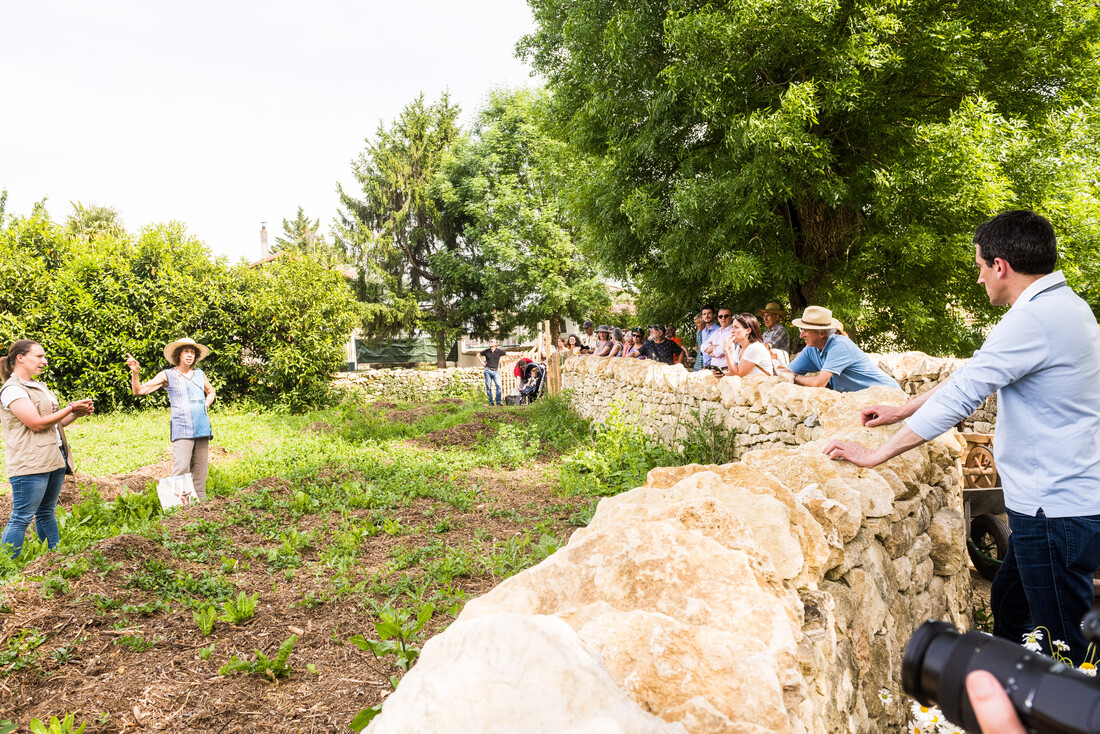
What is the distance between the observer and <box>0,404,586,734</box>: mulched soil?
301 cm

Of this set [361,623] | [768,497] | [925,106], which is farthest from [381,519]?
[925,106]

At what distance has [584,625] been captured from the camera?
1698 mm

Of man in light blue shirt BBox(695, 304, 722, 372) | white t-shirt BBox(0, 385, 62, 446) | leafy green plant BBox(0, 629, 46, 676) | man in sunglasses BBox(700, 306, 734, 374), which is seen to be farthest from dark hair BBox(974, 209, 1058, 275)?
man in light blue shirt BBox(695, 304, 722, 372)

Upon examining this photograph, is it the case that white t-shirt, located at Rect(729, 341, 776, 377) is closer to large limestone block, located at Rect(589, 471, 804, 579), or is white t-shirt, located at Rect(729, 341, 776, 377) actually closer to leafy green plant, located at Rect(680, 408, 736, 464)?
leafy green plant, located at Rect(680, 408, 736, 464)

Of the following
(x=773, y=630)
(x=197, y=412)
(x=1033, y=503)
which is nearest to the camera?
(x=773, y=630)

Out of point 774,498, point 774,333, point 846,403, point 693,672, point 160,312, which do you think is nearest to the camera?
point 693,672

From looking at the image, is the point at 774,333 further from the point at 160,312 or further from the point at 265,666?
the point at 160,312

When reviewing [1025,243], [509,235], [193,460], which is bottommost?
[193,460]

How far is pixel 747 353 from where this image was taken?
675 centimetres

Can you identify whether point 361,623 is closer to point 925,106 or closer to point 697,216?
point 697,216

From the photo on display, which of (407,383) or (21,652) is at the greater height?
(21,652)

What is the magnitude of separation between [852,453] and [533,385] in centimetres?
1473

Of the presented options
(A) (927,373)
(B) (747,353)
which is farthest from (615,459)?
(A) (927,373)

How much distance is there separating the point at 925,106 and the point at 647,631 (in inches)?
451
